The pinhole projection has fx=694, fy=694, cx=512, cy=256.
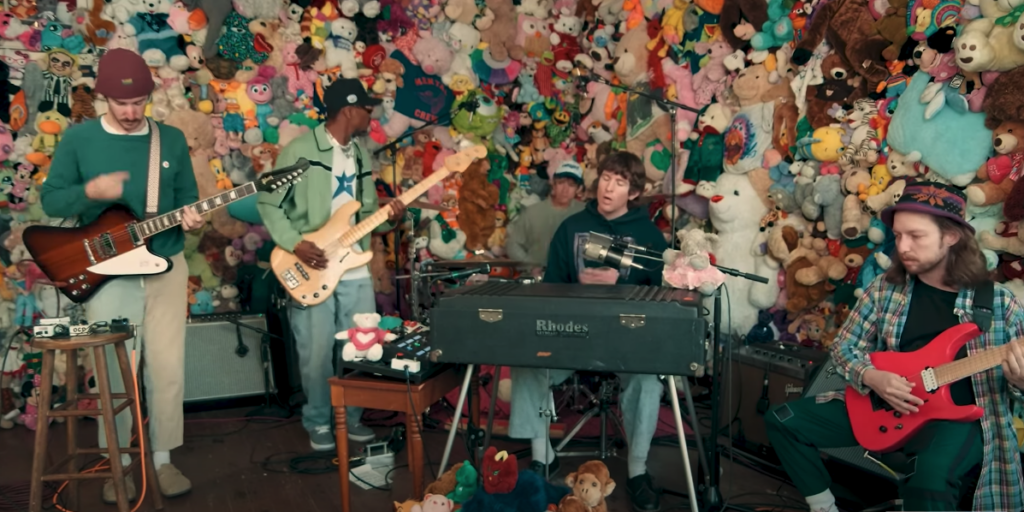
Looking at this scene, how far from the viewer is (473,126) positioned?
4793 mm

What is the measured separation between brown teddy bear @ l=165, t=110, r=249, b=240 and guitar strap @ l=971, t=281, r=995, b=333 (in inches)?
145

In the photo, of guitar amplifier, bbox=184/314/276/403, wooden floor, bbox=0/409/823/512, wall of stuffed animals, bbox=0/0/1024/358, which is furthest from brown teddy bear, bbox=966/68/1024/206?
guitar amplifier, bbox=184/314/276/403

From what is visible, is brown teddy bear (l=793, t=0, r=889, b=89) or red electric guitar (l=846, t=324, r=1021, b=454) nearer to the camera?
red electric guitar (l=846, t=324, r=1021, b=454)

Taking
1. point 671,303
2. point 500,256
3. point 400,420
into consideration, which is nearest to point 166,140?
point 400,420

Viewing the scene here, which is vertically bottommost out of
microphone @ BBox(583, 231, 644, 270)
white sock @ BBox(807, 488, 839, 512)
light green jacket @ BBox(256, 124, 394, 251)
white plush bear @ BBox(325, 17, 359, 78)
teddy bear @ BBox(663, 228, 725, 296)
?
white sock @ BBox(807, 488, 839, 512)

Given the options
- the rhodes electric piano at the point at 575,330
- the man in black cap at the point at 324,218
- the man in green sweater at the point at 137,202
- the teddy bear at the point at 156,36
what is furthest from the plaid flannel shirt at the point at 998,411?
the teddy bear at the point at 156,36

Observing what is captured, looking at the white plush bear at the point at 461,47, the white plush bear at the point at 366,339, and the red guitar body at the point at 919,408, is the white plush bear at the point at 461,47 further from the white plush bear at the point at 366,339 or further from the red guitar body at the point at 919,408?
the red guitar body at the point at 919,408

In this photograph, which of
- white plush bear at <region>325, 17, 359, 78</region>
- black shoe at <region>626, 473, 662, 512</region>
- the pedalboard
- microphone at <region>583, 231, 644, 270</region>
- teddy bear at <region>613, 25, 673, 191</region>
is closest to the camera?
microphone at <region>583, 231, 644, 270</region>

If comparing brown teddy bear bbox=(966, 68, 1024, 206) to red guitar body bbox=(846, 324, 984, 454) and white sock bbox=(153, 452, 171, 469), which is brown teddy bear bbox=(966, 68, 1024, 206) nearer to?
red guitar body bbox=(846, 324, 984, 454)

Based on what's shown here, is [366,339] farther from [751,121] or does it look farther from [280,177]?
[751,121]

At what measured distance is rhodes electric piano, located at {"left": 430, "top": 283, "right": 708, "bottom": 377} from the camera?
1.94m

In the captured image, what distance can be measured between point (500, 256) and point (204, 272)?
1932mm

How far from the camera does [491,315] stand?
2.06m

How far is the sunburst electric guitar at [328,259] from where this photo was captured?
3135 millimetres
